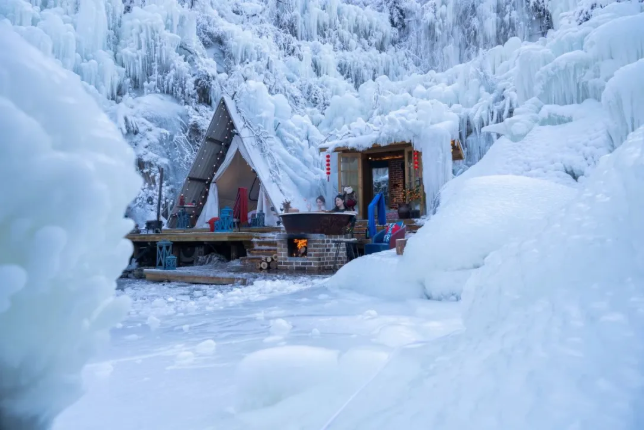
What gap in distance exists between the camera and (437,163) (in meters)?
11.9

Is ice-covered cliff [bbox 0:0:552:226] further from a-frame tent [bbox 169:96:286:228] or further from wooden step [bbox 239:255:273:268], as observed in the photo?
wooden step [bbox 239:255:273:268]

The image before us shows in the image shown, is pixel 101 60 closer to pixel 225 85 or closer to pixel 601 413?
pixel 225 85

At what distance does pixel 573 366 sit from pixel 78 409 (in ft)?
6.08

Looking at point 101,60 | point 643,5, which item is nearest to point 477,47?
point 643,5

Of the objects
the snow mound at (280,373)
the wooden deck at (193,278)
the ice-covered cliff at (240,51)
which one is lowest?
the wooden deck at (193,278)

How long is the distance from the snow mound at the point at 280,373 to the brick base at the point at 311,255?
257 inches

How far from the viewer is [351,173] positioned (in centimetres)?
1369

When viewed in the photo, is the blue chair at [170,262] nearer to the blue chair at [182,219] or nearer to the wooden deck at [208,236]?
the wooden deck at [208,236]

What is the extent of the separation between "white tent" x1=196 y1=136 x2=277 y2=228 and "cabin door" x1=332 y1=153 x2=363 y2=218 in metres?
2.47

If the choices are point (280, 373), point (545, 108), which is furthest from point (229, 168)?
point (280, 373)

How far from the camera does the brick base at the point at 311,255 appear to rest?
8.86m

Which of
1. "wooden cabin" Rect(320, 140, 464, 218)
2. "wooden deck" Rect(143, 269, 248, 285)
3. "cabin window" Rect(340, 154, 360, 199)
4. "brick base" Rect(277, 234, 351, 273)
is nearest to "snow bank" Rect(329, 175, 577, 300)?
"wooden deck" Rect(143, 269, 248, 285)

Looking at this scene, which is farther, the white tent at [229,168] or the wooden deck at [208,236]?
the white tent at [229,168]

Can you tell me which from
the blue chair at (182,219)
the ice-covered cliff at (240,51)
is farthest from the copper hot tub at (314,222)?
the blue chair at (182,219)
